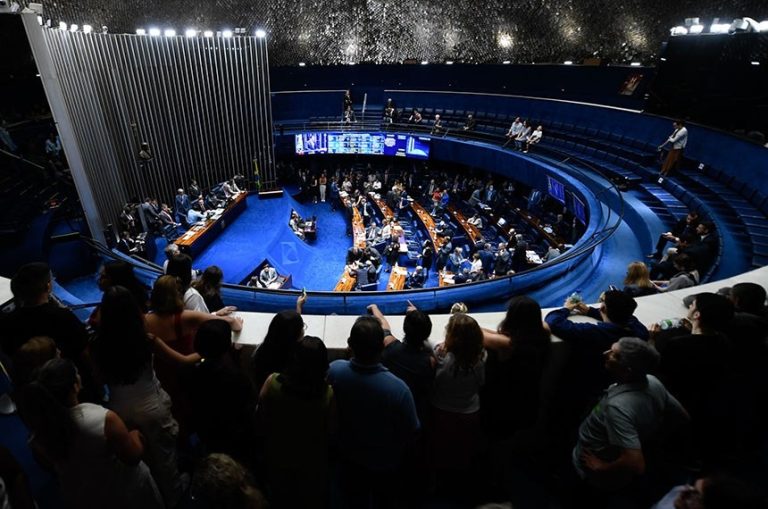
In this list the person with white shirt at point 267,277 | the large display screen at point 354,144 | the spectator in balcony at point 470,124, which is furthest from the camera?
the large display screen at point 354,144

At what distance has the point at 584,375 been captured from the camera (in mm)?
2348

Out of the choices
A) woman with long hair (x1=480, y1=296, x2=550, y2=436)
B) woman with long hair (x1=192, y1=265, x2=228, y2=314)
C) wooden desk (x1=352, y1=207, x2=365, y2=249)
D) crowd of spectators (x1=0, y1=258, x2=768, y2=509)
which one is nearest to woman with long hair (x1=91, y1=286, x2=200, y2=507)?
crowd of spectators (x1=0, y1=258, x2=768, y2=509)

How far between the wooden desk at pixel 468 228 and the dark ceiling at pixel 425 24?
A: 705 cm

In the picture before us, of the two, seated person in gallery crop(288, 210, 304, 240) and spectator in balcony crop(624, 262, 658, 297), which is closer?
spectator in balcony crop(624, 262, 658, 297)

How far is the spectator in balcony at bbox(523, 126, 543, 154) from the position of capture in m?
12.1

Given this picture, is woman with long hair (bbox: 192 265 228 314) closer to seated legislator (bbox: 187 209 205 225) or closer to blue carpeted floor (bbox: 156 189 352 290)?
blue carpeted floor (bbox: 156 189 352 290)

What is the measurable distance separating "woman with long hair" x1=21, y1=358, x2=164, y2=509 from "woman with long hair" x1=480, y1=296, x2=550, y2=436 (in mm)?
1761

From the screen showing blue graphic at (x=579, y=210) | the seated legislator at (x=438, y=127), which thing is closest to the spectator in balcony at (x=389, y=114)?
the seated legislator at (x=438, y=127)

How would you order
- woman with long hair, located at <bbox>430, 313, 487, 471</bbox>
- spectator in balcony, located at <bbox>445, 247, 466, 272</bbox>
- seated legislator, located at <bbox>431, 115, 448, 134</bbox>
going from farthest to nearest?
1. seated legislator, located at <bbox>431, 115, 448, 134</bbox>
2. spectator in balcony, located at <bbox>445, 247, 466, 272</bbox>
3. woman with long hair, located at <bbox>430, 313, 487, 471</bbox>

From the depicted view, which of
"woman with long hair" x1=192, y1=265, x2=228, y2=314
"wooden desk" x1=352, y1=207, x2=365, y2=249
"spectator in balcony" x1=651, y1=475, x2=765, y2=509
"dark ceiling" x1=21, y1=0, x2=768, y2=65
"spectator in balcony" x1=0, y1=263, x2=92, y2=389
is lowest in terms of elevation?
"wooden desk" x1=352, y1=207, x2=365, y2=249

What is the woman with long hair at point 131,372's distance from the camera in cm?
199

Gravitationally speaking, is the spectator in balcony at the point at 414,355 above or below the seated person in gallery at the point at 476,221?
above

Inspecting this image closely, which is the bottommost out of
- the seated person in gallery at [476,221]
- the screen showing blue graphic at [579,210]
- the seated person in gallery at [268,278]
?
the seated person in gallery at [268,278]

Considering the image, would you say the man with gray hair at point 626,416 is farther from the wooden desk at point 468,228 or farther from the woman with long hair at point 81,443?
the wooden desk at point 468,228
